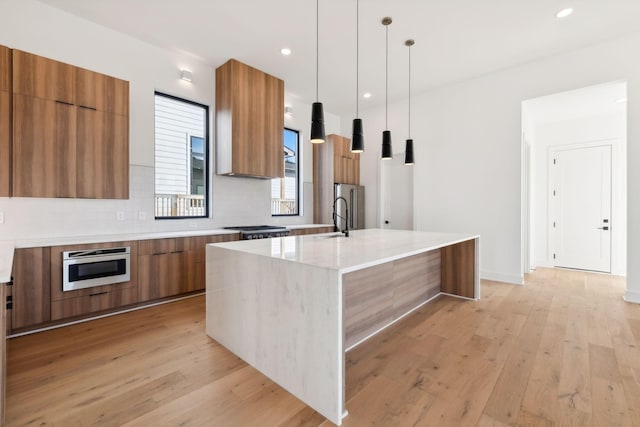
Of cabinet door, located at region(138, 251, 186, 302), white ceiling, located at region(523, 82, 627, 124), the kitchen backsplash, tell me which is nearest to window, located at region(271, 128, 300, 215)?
the kitchen backsplash

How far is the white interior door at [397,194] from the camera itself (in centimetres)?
583

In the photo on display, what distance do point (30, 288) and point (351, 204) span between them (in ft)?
15.8

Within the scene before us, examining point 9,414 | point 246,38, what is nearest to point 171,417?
point 9,414

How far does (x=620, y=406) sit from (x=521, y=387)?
0.48 metres

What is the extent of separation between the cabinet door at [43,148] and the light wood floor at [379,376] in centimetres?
138

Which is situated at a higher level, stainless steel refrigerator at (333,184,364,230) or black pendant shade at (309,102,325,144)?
black pendant shade at (309,102,325,144)

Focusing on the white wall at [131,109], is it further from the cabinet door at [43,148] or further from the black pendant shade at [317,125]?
the black pendant shade at [317,125]

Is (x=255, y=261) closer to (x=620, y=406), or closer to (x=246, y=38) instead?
(x=620, y=406)

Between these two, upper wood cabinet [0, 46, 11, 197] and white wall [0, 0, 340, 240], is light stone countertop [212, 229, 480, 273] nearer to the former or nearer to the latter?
white wall [0, 0, 340, 240]

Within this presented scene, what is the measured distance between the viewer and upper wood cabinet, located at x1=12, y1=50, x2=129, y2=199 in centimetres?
273

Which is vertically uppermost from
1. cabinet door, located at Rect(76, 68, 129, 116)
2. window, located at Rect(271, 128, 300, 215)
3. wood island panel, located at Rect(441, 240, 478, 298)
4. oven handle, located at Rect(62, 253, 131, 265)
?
cabinet door, located at Rect(76, 68, 129, 116)

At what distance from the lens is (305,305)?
5.55 ft

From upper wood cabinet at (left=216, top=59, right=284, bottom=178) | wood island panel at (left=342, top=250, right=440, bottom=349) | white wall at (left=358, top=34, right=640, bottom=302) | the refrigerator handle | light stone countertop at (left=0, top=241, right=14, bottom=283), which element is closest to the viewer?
light stone countertop at (left=0, top=241, right=14, bottom=283)

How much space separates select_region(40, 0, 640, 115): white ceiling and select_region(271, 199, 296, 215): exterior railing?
2188 mm
